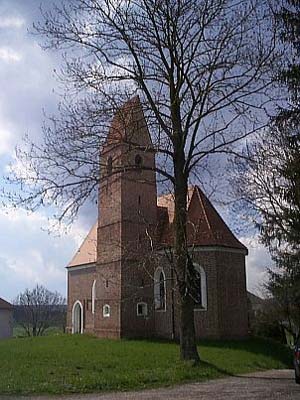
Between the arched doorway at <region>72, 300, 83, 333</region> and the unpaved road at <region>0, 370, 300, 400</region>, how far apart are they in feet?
89.1

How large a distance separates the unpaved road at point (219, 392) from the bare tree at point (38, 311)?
188 ft

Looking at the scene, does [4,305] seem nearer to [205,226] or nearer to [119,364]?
[205,226]

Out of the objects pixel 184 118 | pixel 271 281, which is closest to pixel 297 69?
pixel 184 118

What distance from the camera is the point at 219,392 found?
48.7ft

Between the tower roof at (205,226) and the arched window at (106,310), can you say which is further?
the arched window at (106,310)

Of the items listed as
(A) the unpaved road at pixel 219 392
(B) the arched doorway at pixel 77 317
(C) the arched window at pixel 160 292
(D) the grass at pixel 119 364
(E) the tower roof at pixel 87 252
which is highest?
(E) the tower roof at pixel 87 252

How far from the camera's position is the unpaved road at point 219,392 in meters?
13.8

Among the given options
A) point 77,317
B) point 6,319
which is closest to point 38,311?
point 6,319

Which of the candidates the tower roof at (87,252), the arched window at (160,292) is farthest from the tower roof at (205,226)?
the tower roof at (87,252)

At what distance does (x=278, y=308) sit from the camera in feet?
130

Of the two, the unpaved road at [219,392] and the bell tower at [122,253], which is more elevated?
the bell tower at [122,253]

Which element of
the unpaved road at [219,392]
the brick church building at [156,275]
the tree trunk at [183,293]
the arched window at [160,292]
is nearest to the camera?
the unpaved road at [219,392]

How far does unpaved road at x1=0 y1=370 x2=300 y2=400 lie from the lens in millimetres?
13797

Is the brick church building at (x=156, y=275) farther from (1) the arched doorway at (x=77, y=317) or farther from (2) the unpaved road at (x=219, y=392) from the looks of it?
(2) the unpaved road at (x=219, y=392)
